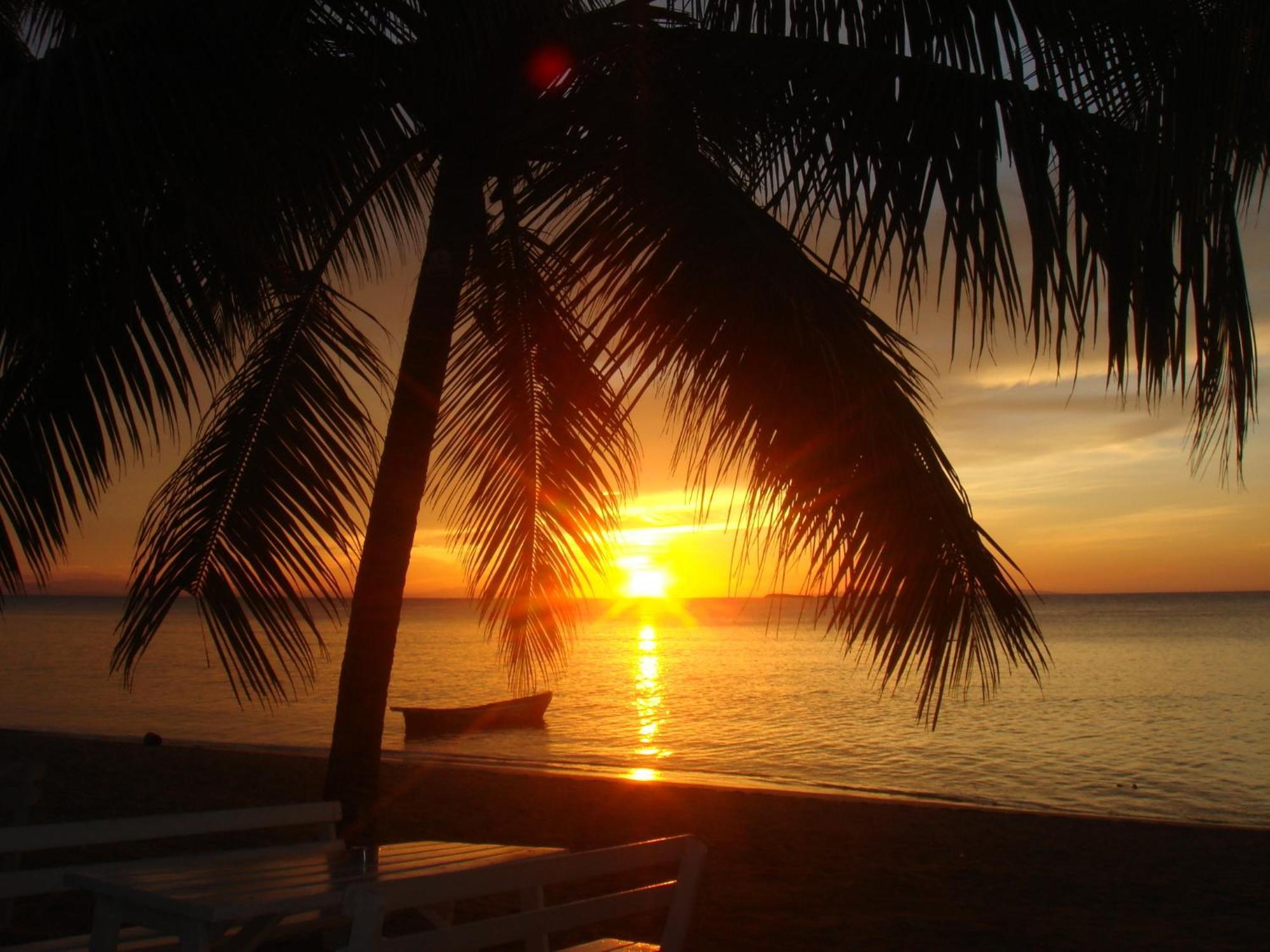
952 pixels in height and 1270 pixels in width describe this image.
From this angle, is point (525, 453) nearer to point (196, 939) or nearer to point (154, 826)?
point (154, 826)

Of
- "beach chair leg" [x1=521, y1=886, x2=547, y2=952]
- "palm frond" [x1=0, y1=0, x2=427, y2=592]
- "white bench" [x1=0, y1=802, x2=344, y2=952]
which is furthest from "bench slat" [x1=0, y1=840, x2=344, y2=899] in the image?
"palm frond" [x1=0, y1=0, x2=427, y2=592]

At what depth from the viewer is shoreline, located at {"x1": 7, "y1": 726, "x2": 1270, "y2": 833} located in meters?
9.76

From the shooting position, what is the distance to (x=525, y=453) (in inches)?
243

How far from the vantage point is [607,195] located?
3.48 m

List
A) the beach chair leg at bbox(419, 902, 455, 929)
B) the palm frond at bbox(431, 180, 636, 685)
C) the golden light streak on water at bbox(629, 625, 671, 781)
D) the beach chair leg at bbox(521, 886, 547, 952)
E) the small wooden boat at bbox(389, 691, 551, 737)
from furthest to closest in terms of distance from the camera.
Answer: the small wooden boat at bbox(389, 691, 551, 737), the golden light streak on water at bbox(629, 625, 671, 781), the palm frond at bbox(431, 180, 636, 685), the beach chair leg at bbox(419, 902, 455, 929), the beach chair leg at bbox(521, 886, 547, 952)

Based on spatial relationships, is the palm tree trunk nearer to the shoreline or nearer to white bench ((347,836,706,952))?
white bench ((347,836,706,952))

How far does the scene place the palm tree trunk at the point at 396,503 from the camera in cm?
429

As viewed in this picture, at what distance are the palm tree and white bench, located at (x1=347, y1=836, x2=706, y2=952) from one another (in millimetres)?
932

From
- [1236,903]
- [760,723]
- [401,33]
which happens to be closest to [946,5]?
[401,33]

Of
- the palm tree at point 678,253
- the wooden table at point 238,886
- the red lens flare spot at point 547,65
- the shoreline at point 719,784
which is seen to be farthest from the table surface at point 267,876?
the shoreline at point 719,784

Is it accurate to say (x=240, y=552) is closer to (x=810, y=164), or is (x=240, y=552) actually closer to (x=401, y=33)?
(x=401, y=33)

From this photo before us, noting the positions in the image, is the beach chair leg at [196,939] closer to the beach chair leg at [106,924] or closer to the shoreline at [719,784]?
the beach chair leg at [106,924]

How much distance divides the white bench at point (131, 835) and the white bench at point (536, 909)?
0.87 meters

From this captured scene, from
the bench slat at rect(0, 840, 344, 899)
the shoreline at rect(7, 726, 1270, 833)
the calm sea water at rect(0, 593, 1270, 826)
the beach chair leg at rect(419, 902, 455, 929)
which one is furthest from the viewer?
Result: the calm sea water at rect(0, 593, 1270, 826)
